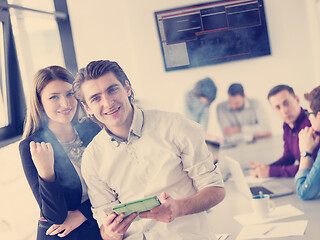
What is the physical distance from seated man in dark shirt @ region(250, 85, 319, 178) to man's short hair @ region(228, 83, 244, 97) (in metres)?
0.28

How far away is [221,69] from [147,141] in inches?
49.7

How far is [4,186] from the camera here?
6.91ft

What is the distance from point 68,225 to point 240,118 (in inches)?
69.2

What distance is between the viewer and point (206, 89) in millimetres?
2629

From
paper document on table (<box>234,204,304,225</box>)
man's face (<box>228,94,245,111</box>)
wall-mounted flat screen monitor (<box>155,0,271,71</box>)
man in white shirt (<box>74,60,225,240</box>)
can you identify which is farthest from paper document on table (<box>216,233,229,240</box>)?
man's face (<box>228,94,245,111</box>)

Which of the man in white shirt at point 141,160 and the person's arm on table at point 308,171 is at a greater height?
the man in white shirt at point 141,160

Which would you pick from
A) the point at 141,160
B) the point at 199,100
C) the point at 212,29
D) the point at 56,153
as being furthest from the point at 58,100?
the point at 199,100

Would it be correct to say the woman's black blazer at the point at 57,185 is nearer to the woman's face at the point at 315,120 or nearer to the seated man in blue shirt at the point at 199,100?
the woman's face at the point at 315,120

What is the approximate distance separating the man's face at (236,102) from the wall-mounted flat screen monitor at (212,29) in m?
0.74

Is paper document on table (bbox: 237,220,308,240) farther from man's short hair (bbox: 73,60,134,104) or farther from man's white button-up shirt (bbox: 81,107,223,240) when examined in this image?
man's short hair (bbox: 73,60,134,104)

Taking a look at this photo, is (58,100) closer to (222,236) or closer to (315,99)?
(222,236)

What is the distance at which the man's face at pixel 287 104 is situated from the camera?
2199mm

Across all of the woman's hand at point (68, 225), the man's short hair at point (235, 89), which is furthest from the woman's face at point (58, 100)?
the man's short hair at point (235, 89)

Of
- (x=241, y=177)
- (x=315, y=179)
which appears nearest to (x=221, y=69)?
(x=241, y=177)
